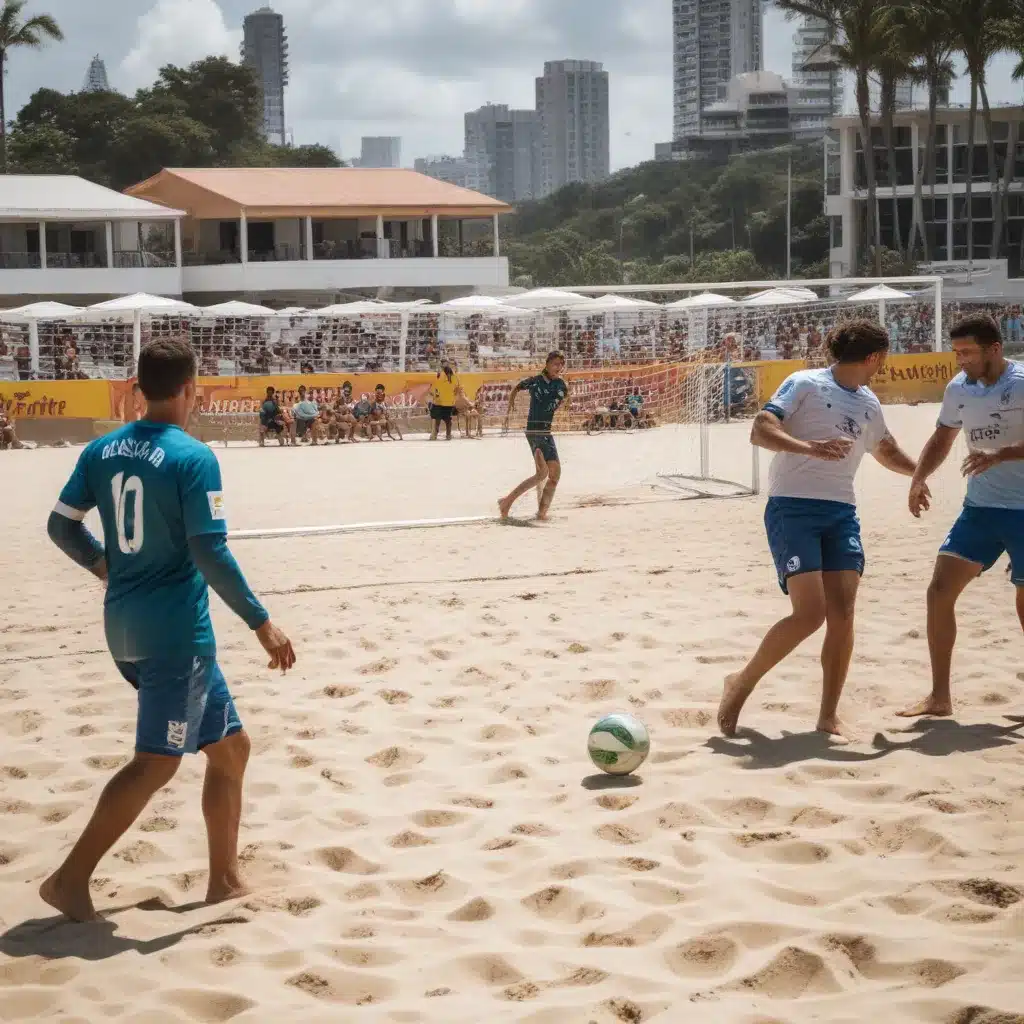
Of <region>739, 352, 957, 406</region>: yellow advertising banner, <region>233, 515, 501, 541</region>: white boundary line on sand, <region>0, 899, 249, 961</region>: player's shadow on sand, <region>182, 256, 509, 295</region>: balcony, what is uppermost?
<region>182, 256, 509, 295</region>: balcony

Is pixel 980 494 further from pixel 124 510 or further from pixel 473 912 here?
pixel 124 510

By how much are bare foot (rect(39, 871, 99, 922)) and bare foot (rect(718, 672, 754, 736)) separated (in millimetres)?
2501

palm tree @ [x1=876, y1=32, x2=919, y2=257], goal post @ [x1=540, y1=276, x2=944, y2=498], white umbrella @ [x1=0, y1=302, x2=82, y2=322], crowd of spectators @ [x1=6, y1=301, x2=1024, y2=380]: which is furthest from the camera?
palm tree @ [x1=876, y1=32, x2=919, y2=257]

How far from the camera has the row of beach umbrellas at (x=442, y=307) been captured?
2730cm

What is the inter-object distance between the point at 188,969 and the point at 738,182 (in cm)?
9913

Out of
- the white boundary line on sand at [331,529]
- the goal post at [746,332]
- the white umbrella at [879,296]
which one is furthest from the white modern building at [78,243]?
the white boundary line on sand at [331,529]

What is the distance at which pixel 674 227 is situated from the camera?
100 m

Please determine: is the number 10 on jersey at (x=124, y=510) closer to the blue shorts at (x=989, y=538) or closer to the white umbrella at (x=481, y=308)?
the blue shorts at (x=989, y=538)

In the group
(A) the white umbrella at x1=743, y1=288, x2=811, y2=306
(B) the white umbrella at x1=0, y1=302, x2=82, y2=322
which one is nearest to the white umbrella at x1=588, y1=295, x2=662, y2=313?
(A) the white umbrella at x1=743, y1=288, x2=811, y2=306

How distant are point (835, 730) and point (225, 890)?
7.90ft

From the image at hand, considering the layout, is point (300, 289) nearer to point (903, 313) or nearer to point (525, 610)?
point (903, 313)

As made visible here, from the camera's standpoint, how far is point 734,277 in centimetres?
7669

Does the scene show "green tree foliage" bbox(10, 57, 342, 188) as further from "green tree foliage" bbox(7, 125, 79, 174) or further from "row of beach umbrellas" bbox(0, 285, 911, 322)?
"row of beach umbrellas" bbox(0, 285, 911, 322)

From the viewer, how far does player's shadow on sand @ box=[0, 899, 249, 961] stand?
365cm
